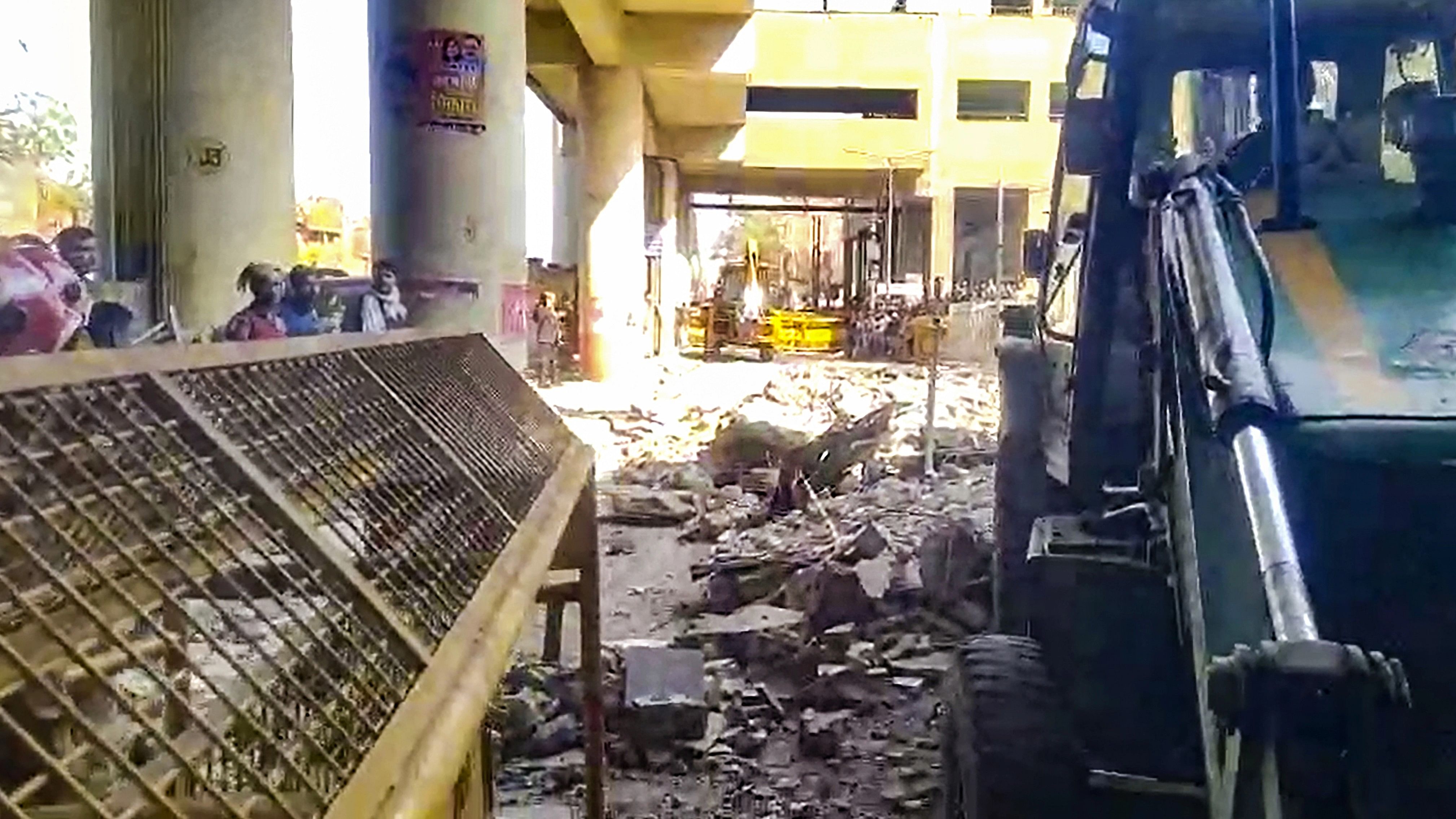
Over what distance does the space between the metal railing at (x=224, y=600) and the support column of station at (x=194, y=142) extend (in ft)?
25.6

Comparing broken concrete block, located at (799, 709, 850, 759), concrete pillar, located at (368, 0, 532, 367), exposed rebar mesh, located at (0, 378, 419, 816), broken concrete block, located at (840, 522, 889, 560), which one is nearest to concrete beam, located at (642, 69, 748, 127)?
concrete pillar, located at (368, 0, 532, 367)

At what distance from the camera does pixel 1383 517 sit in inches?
126

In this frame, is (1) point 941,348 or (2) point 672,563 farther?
(1) point 941,348

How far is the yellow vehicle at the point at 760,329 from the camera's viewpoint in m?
32.4

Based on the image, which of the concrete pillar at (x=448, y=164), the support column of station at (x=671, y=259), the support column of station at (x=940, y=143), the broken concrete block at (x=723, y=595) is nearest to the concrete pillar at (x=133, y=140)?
the concrete pillar at (x=448, y=164)

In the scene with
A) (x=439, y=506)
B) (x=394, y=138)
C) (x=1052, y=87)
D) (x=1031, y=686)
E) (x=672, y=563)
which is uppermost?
(x=1052, y=87)

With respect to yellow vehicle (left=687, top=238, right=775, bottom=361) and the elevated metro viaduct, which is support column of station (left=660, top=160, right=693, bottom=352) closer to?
the elevated metro viaduct

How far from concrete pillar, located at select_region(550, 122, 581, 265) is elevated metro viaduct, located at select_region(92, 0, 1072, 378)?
0.57ft

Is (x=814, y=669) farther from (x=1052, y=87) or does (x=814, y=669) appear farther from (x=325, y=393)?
(x=1052, y=87)

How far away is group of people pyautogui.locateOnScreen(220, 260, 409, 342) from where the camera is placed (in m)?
6.69

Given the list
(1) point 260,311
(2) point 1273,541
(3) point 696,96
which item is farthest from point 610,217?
(2) point 1273,541

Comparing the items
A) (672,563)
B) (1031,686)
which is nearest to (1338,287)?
(1031,686)

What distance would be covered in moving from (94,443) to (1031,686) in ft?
9.84

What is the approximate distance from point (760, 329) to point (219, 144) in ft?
72.5
